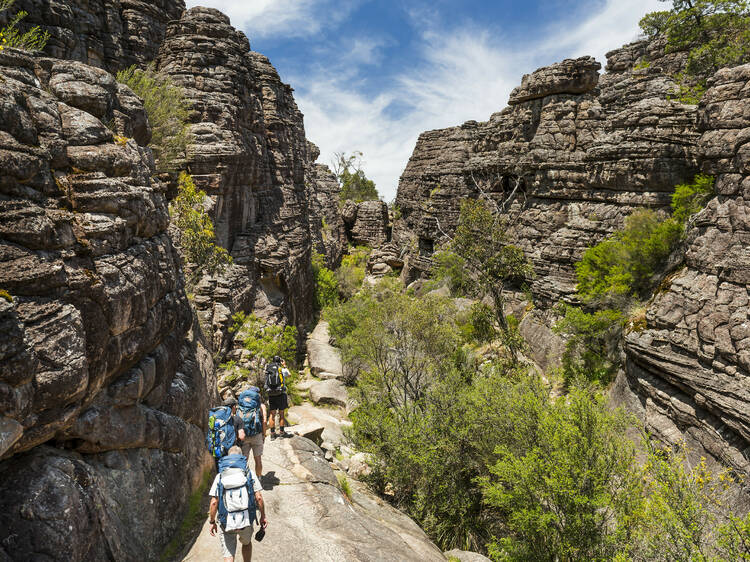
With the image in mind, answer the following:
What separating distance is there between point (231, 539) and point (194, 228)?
20.5 metres

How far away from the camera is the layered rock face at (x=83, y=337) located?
17.6 ft

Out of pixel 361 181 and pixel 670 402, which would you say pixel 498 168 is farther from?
pixel 361 181

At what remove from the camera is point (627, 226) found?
67.8 ft

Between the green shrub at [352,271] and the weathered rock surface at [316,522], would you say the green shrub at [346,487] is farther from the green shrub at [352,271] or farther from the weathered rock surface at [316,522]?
the green shrub at [352,271]

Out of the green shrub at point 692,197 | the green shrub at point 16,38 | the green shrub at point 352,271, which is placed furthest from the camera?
the green shrub at point 352,271

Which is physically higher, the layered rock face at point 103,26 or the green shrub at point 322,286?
the layered rock face at point 103,26

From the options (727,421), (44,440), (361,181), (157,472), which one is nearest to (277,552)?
(157,472)

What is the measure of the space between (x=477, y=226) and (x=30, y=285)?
24702mm

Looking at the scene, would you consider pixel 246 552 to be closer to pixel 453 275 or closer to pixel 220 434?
pixel 220 434

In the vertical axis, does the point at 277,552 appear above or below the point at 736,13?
below

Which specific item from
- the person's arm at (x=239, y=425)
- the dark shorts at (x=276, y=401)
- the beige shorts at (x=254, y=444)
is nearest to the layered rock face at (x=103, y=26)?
the dark shorts at (x=276, y=401)

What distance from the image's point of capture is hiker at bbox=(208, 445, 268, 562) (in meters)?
6.41

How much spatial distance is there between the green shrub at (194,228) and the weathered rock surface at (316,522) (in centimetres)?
1523

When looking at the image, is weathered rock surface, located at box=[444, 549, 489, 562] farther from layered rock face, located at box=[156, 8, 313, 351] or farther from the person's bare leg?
layered rock face, located at box=[156, 8, 313, 351]
